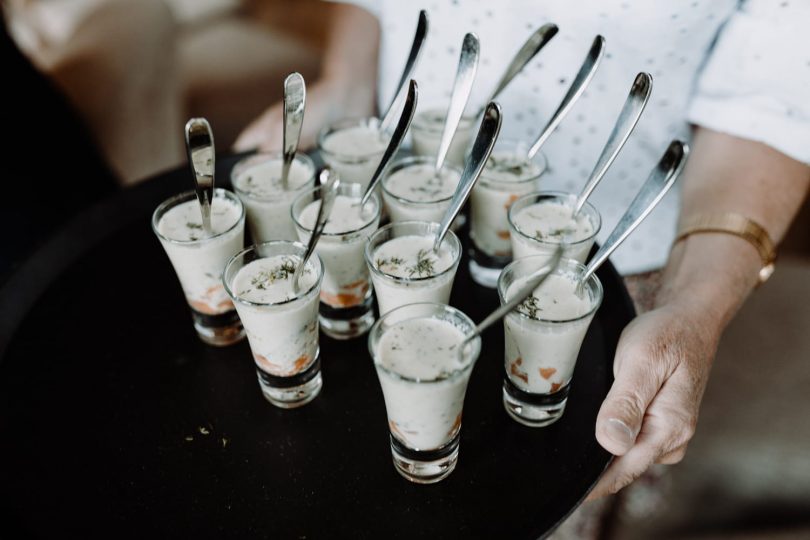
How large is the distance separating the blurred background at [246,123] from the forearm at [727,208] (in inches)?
21.6

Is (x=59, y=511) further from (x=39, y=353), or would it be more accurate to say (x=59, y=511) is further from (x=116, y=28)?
(x=116, y=28)

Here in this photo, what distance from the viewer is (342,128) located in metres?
1.45

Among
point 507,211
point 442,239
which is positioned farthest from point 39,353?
point 507,211

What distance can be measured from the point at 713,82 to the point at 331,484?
98 cm

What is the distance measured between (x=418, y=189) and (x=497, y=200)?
0.46 feet

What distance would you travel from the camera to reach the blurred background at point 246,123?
1654mm

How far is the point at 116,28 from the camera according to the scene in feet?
8.36

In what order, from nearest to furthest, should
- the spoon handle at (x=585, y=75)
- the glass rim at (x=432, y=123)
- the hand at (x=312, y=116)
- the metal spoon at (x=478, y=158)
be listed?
Answer: the metal spoon at (x=478, y=158)
the spoon handle at (x=585, y=75)
the glass rim at (x=432, y=123)
the hand at (x=312, y=116)

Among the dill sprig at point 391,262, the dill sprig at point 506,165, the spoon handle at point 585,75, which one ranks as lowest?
the dill sprig at point 391,262

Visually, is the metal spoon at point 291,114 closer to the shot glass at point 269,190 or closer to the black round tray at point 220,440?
the shot glass at point 269,190

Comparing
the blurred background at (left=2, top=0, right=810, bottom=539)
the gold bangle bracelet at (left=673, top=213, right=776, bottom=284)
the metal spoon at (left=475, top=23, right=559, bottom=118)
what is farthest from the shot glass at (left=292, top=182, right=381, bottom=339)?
the blurred background at (left=2, top=0, right=810, bottom=539)

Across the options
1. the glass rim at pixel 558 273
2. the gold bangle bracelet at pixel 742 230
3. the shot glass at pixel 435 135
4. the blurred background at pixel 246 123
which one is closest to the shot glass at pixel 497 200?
the shot glass at pixel 435 135

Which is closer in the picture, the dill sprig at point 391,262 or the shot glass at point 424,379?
the shot glass at point 424,379

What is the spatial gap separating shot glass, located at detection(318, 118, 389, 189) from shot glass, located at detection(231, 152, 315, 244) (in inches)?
2.4
